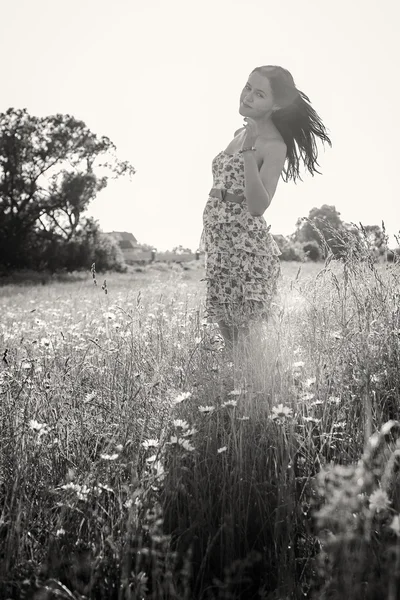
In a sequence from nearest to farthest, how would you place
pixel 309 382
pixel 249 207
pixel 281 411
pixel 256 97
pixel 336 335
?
pixel 281 411 → pixel 309 382 → pixel 336 335 → pixel 249 207 → pixel 256 97

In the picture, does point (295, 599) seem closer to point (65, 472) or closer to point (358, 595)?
point (358, 595)

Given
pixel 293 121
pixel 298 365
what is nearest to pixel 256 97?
pixel 293 121

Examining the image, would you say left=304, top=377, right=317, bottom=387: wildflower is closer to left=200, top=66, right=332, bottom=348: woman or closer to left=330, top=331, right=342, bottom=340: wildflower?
left=330, top=331, right=342, bottom=340: wildflower

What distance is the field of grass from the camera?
1.41m

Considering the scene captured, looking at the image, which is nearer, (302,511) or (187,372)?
(302,511)

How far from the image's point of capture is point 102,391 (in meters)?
2.81

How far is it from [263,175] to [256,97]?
1.93ft

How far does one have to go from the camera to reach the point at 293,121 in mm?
3848

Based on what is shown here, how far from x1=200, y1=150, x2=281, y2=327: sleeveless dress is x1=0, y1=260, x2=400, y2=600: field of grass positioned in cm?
53

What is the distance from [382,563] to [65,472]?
123 centimetres

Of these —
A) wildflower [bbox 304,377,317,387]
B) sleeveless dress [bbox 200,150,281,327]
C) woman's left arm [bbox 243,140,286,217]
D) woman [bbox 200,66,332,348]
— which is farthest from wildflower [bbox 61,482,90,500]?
woman's left arm [bbox 243,140,286,217]

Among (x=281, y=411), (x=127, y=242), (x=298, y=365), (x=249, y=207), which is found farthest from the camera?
(x=127, y=242)

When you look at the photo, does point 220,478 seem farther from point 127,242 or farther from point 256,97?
point 127,242

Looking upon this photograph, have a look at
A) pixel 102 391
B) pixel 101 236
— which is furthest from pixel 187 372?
pixel 101 236
